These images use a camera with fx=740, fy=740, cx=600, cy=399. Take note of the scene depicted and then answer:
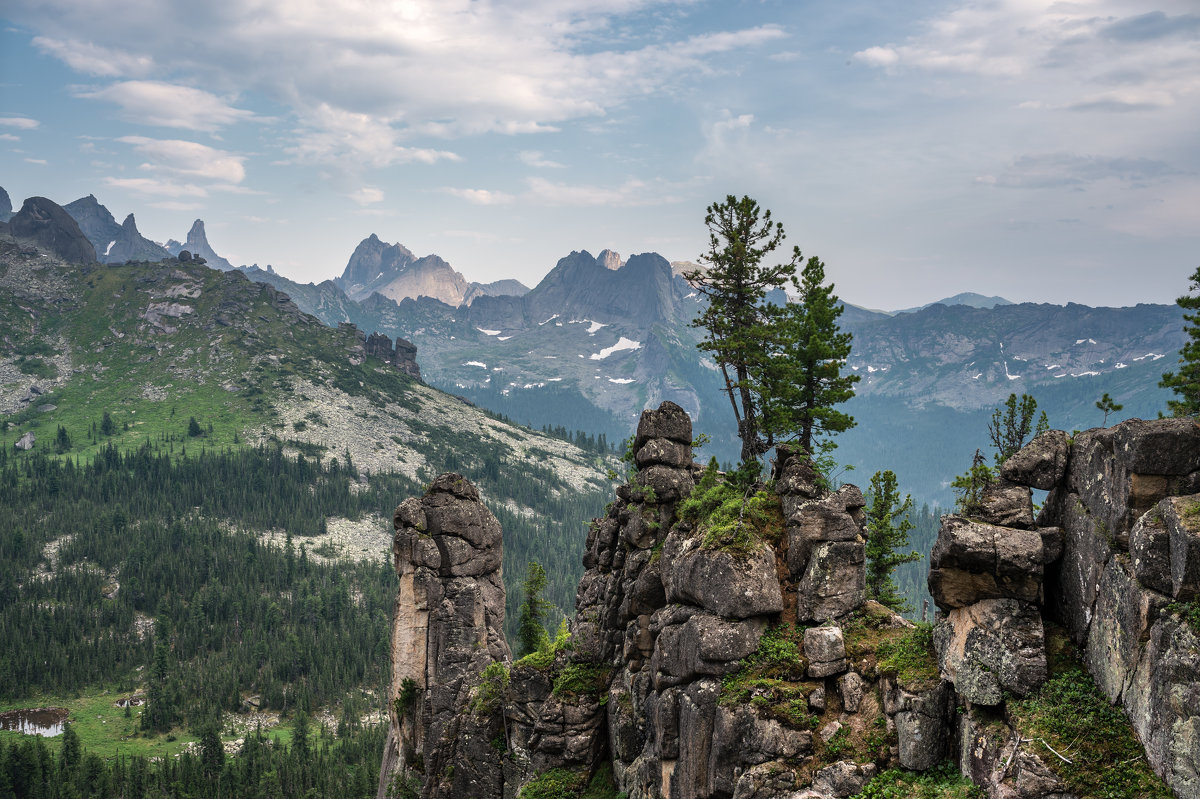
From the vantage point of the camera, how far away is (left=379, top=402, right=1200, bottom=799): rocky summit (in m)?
26.6

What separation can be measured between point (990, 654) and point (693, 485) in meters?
22.6

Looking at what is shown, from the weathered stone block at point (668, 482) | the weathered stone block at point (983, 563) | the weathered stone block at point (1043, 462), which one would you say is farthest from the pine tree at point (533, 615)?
the weathered stone block at point (1043, 462)

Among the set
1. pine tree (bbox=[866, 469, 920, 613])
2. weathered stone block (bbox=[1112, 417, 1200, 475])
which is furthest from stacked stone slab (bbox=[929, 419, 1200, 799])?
pine tree (bbox=[866, 469, 920, 613])

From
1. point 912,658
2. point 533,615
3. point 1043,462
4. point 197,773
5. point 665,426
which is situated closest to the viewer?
point 1043,462

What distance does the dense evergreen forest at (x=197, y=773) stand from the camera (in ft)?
431

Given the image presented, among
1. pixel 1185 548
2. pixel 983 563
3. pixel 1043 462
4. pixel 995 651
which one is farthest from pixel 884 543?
pixel 1185 548

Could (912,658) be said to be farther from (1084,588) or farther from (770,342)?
(770,342)

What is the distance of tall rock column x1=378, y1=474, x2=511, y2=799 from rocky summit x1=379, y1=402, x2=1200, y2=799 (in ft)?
26.8

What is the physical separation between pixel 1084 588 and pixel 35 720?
21055 centimetres

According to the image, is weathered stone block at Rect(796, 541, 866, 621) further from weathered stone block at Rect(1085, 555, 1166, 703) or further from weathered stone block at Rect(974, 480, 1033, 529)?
weathered stone block at Rect(1085, 555, 1166, 703)

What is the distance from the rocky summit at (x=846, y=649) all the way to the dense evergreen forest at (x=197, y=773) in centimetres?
9077

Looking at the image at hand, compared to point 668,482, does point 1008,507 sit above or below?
above

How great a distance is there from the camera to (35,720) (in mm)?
166625

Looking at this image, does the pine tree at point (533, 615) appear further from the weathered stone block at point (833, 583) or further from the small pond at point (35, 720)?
the small pond at point (35, 720)
